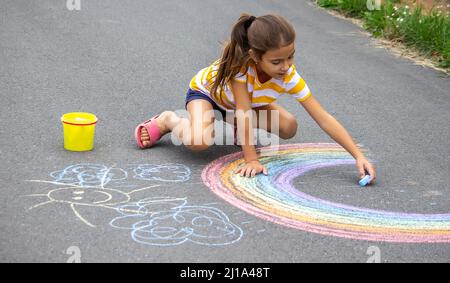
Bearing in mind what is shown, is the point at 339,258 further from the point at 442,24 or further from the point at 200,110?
the point at 442,24

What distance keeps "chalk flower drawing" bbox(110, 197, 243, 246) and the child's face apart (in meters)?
0.87

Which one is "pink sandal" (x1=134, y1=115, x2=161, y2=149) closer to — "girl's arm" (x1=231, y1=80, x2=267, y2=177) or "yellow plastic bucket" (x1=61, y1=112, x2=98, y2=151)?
"yellow plastic bucket" (x1=61, y1=112, x2=98, y2=151)

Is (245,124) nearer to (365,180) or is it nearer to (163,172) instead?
(163,172)

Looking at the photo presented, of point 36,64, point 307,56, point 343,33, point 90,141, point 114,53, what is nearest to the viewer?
point 90,141

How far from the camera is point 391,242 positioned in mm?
A: 3172

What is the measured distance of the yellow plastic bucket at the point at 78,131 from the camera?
406cm

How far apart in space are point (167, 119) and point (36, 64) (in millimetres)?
2072

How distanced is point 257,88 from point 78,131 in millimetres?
1056

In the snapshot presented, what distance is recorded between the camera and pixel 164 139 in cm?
455

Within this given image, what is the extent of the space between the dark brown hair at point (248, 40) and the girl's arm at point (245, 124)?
0.29ft

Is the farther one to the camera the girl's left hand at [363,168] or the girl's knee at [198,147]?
the girl's knee at [198,147]

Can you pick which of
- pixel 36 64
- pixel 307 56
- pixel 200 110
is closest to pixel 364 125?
pixel 200 110

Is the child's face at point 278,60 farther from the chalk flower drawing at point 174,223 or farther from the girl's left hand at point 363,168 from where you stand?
the chalk flower drawing at point 174,223

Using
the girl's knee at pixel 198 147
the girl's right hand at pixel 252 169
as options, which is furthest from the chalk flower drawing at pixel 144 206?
the girl's right hand at pixel 252 169
